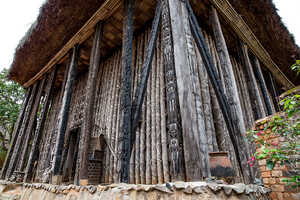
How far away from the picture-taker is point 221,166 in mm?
2389

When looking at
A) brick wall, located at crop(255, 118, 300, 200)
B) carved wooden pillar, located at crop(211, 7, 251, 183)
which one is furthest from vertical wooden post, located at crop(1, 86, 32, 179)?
brick wall, located at crop(255, 118, 300, 200)

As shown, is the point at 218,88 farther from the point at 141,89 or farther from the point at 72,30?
the point at 72,30

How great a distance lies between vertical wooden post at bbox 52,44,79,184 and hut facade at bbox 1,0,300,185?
0.03 metres

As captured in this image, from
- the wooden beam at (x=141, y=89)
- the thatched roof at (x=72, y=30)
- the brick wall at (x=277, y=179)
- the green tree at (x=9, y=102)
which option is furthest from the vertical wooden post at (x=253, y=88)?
the green tree at (x=9, y=102)

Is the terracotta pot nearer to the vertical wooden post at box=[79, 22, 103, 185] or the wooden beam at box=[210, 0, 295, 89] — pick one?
the vertical wooden post at box=[79, 22, 103, 185]

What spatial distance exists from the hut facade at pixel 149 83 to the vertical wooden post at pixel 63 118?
0.10ft

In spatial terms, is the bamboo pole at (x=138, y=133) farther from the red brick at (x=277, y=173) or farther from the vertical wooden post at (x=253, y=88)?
the vertical wooden post at (x=253, y=88)

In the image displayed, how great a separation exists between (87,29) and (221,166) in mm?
5654

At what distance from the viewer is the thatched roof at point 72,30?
5354mm

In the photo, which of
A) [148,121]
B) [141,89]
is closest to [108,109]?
[148,121]

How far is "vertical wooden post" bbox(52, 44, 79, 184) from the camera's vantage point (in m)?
4.69

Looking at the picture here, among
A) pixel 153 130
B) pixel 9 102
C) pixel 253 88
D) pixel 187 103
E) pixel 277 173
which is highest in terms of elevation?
pixel 9 102

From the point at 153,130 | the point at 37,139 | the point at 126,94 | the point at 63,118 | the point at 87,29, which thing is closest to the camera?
the point at 126,94

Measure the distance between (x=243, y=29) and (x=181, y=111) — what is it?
525 centimetres
